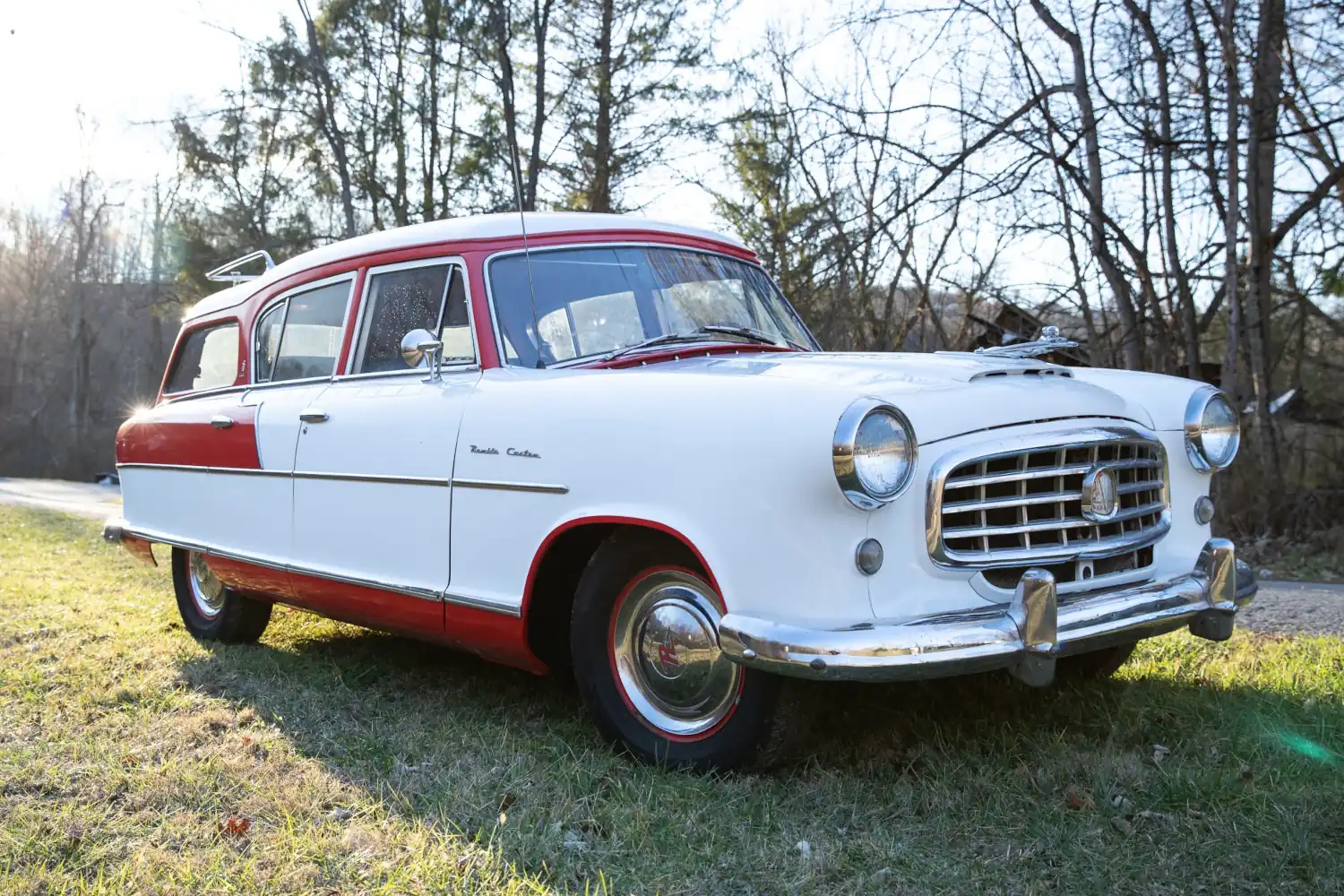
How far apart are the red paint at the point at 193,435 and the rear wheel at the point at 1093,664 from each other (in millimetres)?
3369

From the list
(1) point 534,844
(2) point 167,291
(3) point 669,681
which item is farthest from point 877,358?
(2) point 167,291

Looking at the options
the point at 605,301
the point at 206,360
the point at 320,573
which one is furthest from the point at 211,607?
the point at 605,301

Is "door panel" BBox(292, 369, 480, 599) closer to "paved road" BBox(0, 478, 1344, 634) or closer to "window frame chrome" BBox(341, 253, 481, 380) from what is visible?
"window frame chrome" BBox(341, 253, 481, 380)

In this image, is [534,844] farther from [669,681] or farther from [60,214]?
[60,214]

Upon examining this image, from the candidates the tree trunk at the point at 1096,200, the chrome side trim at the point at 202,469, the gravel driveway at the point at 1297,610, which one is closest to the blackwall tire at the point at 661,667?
the chrome side trim at the point at 202,469

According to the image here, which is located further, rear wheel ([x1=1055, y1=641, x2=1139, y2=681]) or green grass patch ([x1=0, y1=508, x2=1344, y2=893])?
rear wheel ([x1=1055, y1=641, x2=1139, y2=681])

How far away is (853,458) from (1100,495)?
92 centimetres

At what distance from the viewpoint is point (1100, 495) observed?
10.6 ft

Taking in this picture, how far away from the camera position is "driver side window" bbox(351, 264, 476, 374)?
4129 millimetres

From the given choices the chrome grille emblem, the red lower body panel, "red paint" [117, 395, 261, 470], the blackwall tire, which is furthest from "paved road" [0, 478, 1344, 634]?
"red paint" [117, 395, 261, 470]

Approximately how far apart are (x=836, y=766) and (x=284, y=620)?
378 centimetres

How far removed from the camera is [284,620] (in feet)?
19.9

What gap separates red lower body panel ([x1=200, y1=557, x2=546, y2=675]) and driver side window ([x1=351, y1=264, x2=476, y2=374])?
2.87 feet

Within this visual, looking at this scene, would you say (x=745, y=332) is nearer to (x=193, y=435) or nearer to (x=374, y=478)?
(x=374, y=478)
